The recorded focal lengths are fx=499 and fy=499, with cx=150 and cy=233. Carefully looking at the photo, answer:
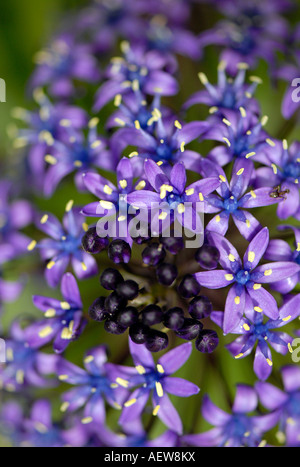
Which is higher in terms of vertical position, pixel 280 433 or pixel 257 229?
pixel 257 229

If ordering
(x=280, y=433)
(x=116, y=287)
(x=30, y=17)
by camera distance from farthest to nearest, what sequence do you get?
(x=30, y=17) < (x=280, y=433) < (x=116, y=287)

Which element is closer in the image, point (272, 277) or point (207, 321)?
point (272, 277)

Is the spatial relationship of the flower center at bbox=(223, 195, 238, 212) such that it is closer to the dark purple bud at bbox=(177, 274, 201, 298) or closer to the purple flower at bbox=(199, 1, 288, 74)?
the dark purple bud at bbox=(177, 274, 201, 298)

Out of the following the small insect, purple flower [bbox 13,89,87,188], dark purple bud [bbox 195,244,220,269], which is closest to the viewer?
dark purple bud [bbox 195,244,220,269]

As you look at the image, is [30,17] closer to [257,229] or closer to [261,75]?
[261,75]

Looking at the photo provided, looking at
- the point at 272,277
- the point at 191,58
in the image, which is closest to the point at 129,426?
the point at 272,277

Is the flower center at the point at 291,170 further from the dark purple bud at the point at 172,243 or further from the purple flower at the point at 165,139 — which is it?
the dark purple bud at the point at 172,243

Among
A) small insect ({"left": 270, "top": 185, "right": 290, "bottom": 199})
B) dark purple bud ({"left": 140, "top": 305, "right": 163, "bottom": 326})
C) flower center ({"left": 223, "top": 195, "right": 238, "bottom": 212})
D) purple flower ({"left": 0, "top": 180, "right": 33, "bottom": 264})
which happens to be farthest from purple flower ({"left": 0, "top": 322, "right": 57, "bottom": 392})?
small insect ({"left": 270, "top": 185, "right": 290, "bottom": 199})
